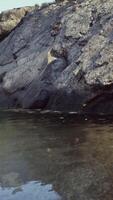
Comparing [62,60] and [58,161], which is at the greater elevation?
[58,161]

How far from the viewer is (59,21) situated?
25906mm

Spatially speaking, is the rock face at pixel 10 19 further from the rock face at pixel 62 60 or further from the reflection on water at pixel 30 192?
the reflection on water at pixel 30 192

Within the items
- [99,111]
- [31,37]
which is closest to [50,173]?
[99,111]

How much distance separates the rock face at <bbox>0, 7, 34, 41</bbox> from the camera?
32125 mm

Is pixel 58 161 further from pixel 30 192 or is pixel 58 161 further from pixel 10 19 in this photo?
pixel 10 19

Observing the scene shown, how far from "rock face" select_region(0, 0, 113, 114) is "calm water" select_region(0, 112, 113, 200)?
7.47 feet

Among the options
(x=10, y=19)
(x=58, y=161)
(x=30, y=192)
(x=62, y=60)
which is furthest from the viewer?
(x=10, y=19)

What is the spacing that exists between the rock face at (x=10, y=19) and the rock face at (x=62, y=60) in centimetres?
188

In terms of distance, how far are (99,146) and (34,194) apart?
380 centimetres

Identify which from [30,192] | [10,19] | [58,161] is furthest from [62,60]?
[30,192]

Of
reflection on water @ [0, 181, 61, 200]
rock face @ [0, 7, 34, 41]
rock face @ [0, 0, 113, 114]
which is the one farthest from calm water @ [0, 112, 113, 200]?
rock face @ [0, 7, 34, 41]

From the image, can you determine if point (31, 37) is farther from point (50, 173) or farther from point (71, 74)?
point (50, 173)

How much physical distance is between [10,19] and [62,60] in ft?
34.5

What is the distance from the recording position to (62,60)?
76.0 feet
